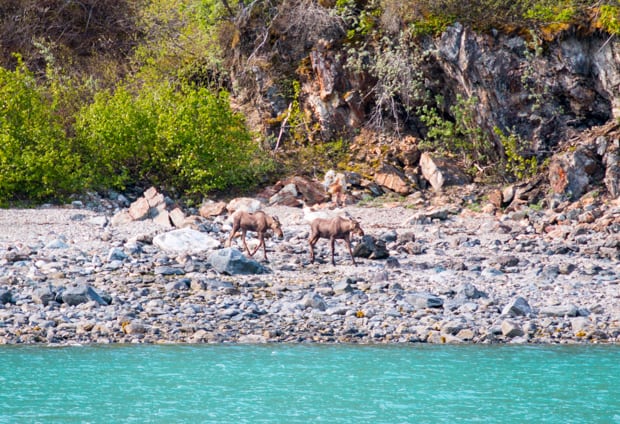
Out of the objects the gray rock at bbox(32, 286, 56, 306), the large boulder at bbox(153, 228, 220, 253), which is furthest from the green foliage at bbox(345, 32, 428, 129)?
the gray rock at bbox(32, 286, 56, 306)

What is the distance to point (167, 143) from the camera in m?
20.8

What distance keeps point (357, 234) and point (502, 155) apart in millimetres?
6699

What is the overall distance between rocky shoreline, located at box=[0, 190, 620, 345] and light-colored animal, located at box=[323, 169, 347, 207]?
2.34 m

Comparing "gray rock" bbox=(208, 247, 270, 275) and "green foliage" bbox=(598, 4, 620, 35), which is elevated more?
"green foliage" bbox=(598, 4, 620, 35)

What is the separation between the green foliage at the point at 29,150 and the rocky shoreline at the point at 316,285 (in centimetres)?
174

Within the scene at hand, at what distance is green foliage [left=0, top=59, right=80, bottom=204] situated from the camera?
62.9 feet

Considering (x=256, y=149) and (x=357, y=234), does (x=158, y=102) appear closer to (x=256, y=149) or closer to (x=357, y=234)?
(x=256, y=149)

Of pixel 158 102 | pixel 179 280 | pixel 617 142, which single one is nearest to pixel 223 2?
pixel 158 102

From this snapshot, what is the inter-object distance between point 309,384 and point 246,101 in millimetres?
15340

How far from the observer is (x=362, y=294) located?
12.9 m

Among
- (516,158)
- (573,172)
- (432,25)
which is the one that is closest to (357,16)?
(432,25)

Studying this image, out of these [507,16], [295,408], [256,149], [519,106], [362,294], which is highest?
[507,16]

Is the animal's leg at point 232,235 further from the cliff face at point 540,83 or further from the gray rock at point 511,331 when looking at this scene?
the cliff face at point 540,83

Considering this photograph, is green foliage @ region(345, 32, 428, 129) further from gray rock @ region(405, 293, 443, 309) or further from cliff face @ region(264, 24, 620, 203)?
gray rock @ region(405, 293, 443, 309)
